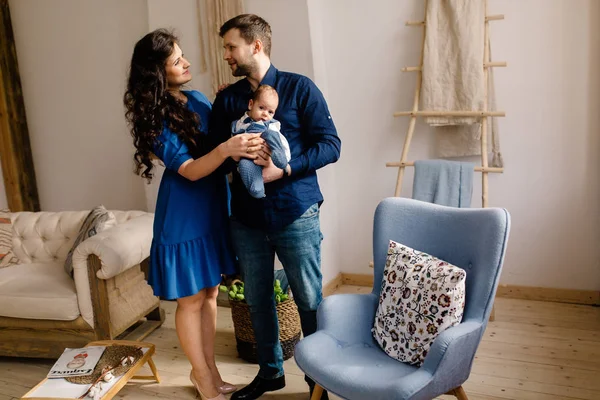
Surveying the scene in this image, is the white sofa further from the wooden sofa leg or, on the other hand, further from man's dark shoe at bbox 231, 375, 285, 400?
man's dark shoe at bbox 231, 375, 285, 400

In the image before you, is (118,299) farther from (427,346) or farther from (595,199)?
(595,199)

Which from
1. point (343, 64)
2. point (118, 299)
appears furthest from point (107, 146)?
point (343, 64)

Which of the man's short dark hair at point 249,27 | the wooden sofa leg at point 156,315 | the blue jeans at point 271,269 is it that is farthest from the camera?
the wooden sofa leg at point 156,315

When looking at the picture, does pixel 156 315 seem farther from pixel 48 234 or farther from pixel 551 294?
pixel 551 294

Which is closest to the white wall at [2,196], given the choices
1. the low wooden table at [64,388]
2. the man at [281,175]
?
the low wooden table at [64,388]

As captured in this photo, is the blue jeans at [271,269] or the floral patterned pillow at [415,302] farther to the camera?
the blue jeans at [271,269]

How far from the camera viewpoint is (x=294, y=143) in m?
2.09

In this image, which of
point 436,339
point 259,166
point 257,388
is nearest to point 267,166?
point 259,166

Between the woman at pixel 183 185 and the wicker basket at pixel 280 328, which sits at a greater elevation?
the woman at pixel 183 185

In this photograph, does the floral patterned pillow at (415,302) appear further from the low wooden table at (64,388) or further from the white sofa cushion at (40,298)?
the white sofa cushion at (40,298)

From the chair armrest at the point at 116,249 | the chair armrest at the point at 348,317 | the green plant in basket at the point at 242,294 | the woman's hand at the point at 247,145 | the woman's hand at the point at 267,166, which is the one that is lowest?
the green plant in basket at the point at 242,294

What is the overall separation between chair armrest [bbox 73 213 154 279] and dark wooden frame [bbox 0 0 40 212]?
174 cm

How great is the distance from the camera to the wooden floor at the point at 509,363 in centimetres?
242

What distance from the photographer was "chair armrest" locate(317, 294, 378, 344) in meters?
2.06
